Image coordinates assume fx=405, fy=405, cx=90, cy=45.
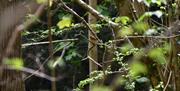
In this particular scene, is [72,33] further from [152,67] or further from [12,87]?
[152,67]

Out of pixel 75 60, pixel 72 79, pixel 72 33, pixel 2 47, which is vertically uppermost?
pixel 2 47

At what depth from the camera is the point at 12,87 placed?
122 inches

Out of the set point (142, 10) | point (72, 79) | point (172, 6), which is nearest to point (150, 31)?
point (172, 6)

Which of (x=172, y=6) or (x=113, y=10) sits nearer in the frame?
(x=172, y=6)

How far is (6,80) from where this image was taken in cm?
316

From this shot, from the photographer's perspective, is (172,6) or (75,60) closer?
(172,6)

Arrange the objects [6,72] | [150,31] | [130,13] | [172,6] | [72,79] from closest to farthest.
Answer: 1. [150,31]
2. [172,6]
3. [130,13]
4. [6,72]
5. [72,79]

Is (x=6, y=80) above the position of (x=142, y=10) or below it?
below

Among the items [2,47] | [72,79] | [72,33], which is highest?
[2,47]

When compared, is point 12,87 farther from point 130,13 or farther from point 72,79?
point 72,79

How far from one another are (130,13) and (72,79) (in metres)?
4.18

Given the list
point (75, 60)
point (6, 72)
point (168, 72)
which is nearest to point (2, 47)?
point (6, 72)

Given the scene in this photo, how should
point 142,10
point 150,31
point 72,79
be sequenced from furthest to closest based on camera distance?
point 72,79, point 142,10, point 150,31

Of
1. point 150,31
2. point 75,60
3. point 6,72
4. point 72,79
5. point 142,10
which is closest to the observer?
point 150,31
